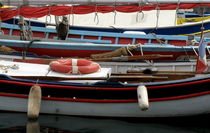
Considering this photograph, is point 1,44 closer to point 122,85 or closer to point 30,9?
point 30,9

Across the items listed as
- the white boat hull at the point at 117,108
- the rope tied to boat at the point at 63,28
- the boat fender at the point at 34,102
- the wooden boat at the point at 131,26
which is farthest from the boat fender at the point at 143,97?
the wooden boat at the point at 131,26

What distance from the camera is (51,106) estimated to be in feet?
34.9

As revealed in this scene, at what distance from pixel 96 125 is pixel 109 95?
2.57ft

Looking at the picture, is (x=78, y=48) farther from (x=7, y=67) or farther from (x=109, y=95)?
(x=109, y=95)

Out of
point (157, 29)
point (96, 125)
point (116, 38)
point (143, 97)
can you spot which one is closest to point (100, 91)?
point (96, 125)

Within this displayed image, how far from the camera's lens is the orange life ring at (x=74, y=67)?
10.9 meters

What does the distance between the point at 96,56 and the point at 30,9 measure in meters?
2.47

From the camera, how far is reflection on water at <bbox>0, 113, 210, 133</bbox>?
400 inches

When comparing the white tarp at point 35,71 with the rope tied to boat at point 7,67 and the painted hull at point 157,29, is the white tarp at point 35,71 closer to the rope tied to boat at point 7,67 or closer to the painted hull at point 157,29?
the rope tied to boat at point 7,67

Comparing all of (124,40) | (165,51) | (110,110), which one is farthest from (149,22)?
(110,110)

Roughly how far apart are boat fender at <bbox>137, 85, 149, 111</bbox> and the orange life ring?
160 centimetres

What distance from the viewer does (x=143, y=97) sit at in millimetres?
9781

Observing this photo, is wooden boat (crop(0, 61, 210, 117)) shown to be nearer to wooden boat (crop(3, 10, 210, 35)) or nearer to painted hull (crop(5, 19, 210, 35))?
wooden boat (crop(3, 10, 210, 35))

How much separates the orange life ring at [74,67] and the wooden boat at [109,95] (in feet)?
0.67
